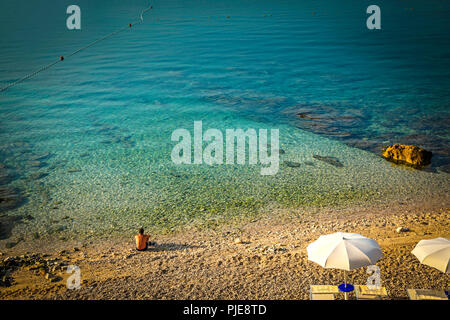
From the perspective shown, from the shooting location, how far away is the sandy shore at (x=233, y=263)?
9883 millimetres

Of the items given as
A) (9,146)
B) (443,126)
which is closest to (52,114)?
(9,146)

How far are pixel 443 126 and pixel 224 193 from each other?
16.4 meters

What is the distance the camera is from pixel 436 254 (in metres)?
9.46

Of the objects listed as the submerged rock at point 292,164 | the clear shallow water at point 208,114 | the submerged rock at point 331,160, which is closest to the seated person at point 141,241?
the clear shallow water at point 208,114

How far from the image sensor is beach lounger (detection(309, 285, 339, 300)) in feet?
30.8

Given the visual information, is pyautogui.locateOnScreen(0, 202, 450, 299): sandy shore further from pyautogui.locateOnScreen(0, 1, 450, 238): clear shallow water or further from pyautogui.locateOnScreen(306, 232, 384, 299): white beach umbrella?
pyautogui.locateOnScreen(0, 1, 450, 238): clear shallow water

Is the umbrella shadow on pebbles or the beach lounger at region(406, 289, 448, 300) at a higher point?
the beach lounger at region(406, 289, 448, 300)

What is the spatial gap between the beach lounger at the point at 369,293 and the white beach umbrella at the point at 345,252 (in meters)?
0.56

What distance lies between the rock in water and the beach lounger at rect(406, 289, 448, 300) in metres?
10.8

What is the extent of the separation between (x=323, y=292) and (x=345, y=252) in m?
1.18

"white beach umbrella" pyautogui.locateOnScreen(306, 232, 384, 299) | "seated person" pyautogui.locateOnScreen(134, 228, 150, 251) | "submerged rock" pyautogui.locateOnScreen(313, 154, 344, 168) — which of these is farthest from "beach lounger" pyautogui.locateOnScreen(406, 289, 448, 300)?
"submerged rock" pyautogui.locateOnScreen(313, 154, 344, 168)

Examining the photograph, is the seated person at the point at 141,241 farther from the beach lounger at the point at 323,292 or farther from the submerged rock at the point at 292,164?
the submerged rock at the point at 292,164

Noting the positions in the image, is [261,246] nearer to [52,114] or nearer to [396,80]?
[52,114]
